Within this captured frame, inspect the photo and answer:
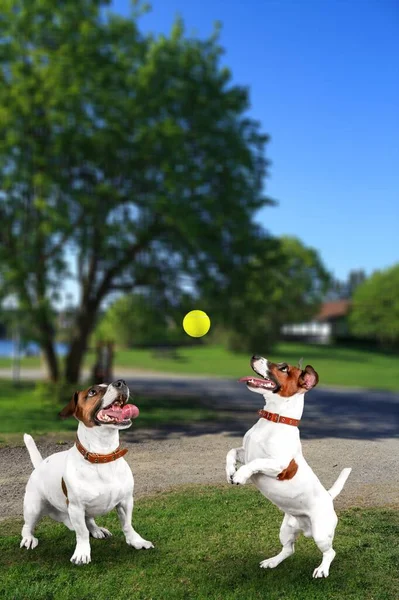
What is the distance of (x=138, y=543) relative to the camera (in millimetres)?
6684

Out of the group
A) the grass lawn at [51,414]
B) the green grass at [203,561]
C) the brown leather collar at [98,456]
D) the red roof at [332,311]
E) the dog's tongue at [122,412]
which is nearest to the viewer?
the dog's tongue at [122,412]

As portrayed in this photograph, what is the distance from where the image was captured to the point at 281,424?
570cm

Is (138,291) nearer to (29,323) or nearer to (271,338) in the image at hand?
(29,323)

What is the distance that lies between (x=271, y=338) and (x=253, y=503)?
42.8m

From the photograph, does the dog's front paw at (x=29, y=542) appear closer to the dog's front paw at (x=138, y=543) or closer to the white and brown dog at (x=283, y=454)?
the dog's front paw at (x=138, y=543)

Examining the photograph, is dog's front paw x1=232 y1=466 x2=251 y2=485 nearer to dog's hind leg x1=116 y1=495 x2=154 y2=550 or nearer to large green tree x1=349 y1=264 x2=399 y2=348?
dog's hind leg x1=116 y1=495 x2=154 y2=550

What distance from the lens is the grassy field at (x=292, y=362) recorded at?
3441 centimetres

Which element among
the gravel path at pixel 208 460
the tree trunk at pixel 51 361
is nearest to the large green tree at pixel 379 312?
the tree trunk at pixel 51 361

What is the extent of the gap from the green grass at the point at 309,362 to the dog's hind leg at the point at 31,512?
2470 cm

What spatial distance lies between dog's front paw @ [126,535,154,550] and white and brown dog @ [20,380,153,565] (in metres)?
0.01

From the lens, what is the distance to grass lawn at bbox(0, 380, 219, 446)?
1384cm

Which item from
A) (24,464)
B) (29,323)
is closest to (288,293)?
(29,323)

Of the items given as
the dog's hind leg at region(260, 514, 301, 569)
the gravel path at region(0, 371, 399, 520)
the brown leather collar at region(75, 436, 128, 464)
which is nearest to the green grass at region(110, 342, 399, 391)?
the gravel path at region(0, 371, 399, 520)

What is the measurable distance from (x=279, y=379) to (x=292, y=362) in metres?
40.3
